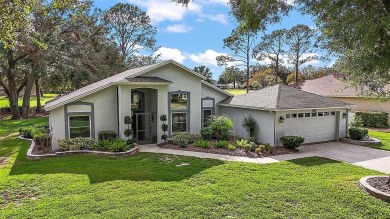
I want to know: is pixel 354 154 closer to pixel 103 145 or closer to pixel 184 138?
pixel 184 138

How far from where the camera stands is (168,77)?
56.9 ft

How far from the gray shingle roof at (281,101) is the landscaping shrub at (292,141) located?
1.63m

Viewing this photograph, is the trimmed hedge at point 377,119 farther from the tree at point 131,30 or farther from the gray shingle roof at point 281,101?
the tree at point 131,30

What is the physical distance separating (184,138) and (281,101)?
6.02m

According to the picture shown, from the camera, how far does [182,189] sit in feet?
29.0

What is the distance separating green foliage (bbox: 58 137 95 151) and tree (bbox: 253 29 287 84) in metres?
30.8

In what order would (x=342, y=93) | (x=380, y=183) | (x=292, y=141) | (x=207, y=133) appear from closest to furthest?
1. (x=380, y=183)
2. (x=292, y=141)
3. (x=207, y=133)
4. (x=342, y=93)

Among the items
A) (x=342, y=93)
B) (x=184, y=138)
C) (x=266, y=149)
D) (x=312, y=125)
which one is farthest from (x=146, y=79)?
(x=342, y=93)

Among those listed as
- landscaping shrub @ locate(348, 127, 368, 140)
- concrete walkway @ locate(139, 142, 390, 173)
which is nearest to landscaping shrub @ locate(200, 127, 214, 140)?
concrete walkway @ locate(139, 142, 390, 173)

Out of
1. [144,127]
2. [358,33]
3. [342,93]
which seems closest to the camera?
[358,33]

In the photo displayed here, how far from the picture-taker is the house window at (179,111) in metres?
17.5

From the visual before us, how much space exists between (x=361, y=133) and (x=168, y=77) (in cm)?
1217

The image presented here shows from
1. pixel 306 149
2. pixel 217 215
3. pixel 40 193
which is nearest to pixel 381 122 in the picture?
pixel 306 149

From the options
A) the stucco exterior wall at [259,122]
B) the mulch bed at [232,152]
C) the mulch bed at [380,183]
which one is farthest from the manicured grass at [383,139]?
the mulch bed at [380,183]
